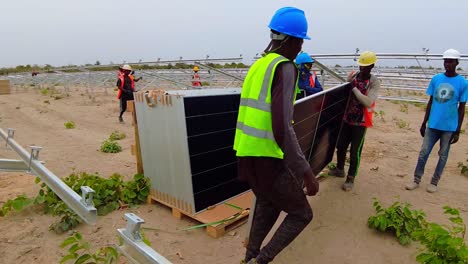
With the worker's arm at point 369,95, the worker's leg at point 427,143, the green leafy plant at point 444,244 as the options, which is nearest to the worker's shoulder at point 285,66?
the green leafy plant at point 444,244

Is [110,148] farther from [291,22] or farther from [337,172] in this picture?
[291,22]

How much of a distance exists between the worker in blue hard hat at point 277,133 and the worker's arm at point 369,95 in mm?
1873

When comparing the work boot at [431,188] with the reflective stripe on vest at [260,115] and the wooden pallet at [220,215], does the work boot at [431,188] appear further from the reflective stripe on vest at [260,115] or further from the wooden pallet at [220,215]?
the reflective stripe on vest at [260,115]

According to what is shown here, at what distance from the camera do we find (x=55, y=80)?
23.6 meters

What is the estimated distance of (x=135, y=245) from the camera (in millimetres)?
1570

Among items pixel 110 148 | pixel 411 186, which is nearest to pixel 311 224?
pixel 411 186

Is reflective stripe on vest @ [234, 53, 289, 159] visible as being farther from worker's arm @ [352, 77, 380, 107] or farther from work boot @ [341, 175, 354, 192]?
work boot @ [341, 175, 354, 192]

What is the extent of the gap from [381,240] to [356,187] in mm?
1236

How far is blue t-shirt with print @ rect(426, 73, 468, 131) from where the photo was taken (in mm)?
4051

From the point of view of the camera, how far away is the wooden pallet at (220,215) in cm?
336

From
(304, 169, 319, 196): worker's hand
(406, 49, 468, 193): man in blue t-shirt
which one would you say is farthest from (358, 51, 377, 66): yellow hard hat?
(304, 169, 319, 196): worker's hand

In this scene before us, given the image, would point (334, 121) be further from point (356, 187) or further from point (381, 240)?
point (381, 240)

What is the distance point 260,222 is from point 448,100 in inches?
117

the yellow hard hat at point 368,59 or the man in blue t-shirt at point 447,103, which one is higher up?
the yellow hard hat at point 368,59
